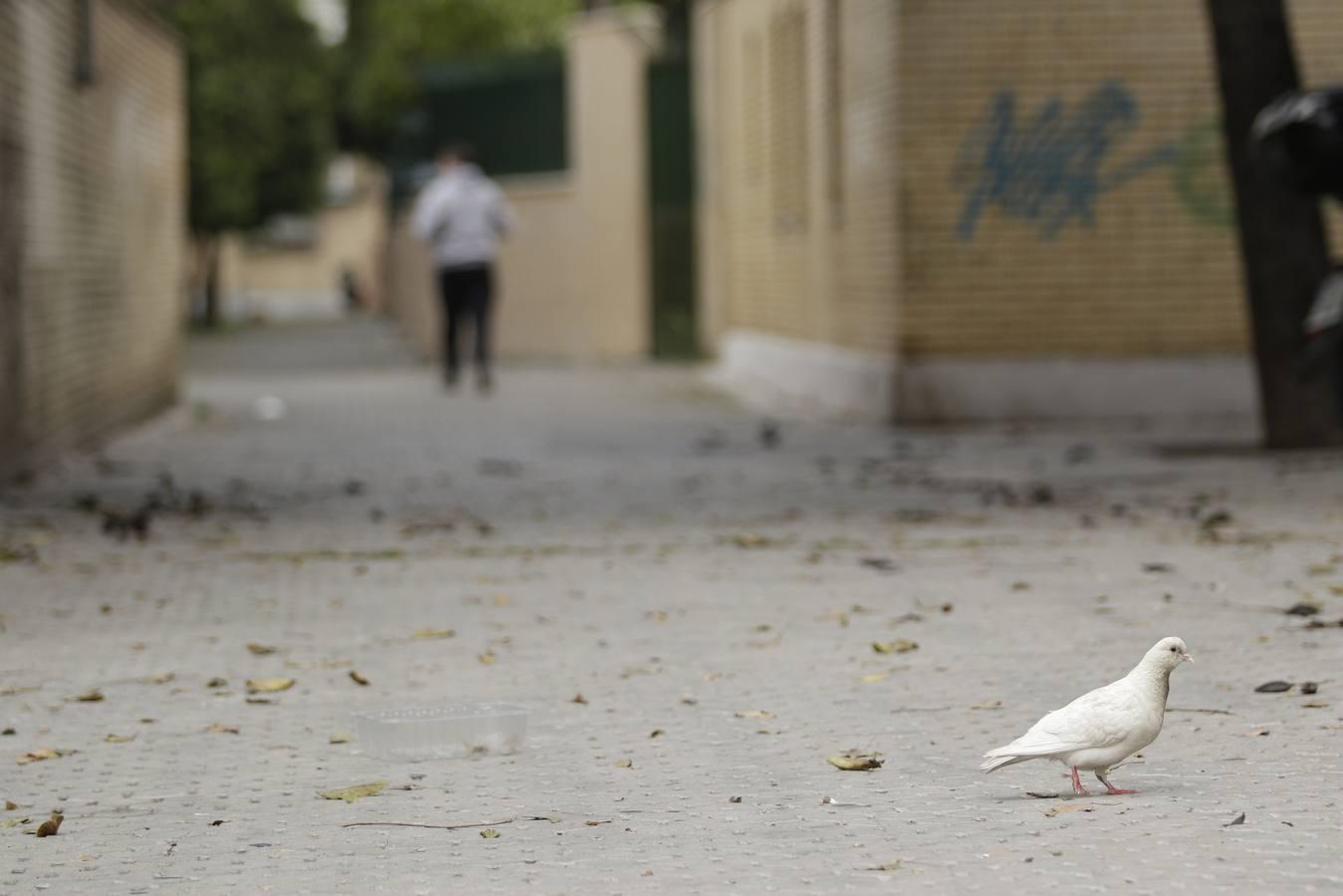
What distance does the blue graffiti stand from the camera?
54.8 feet

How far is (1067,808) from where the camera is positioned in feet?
17.5

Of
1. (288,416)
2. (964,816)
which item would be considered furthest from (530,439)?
(964,816)

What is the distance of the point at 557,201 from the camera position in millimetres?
28250

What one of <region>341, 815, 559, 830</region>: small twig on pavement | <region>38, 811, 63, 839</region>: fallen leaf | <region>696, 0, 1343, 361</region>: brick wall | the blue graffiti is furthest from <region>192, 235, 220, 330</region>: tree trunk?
<region>341, 815, 559, 830</region>: small twig on pavement

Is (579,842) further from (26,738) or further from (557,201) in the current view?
(557,201)

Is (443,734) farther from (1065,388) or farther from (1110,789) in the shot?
(1065,388)

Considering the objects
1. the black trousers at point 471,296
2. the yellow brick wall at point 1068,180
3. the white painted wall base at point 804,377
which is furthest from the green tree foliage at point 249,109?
the yellow brick wall at point 1068,180

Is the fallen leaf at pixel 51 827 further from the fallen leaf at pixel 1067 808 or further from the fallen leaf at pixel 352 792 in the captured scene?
the fallen leaf at pixel 1067 808

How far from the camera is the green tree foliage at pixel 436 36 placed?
54.2 metres

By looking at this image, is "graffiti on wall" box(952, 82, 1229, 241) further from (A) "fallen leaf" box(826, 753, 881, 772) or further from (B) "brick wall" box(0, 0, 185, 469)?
(A) "fallen leaf" box(826, 753, 881, 772)

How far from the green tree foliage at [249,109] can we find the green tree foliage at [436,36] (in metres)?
2.45

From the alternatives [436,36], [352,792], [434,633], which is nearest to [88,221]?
[434,633]

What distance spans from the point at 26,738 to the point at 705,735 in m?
1.83

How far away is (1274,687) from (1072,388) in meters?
10.2
